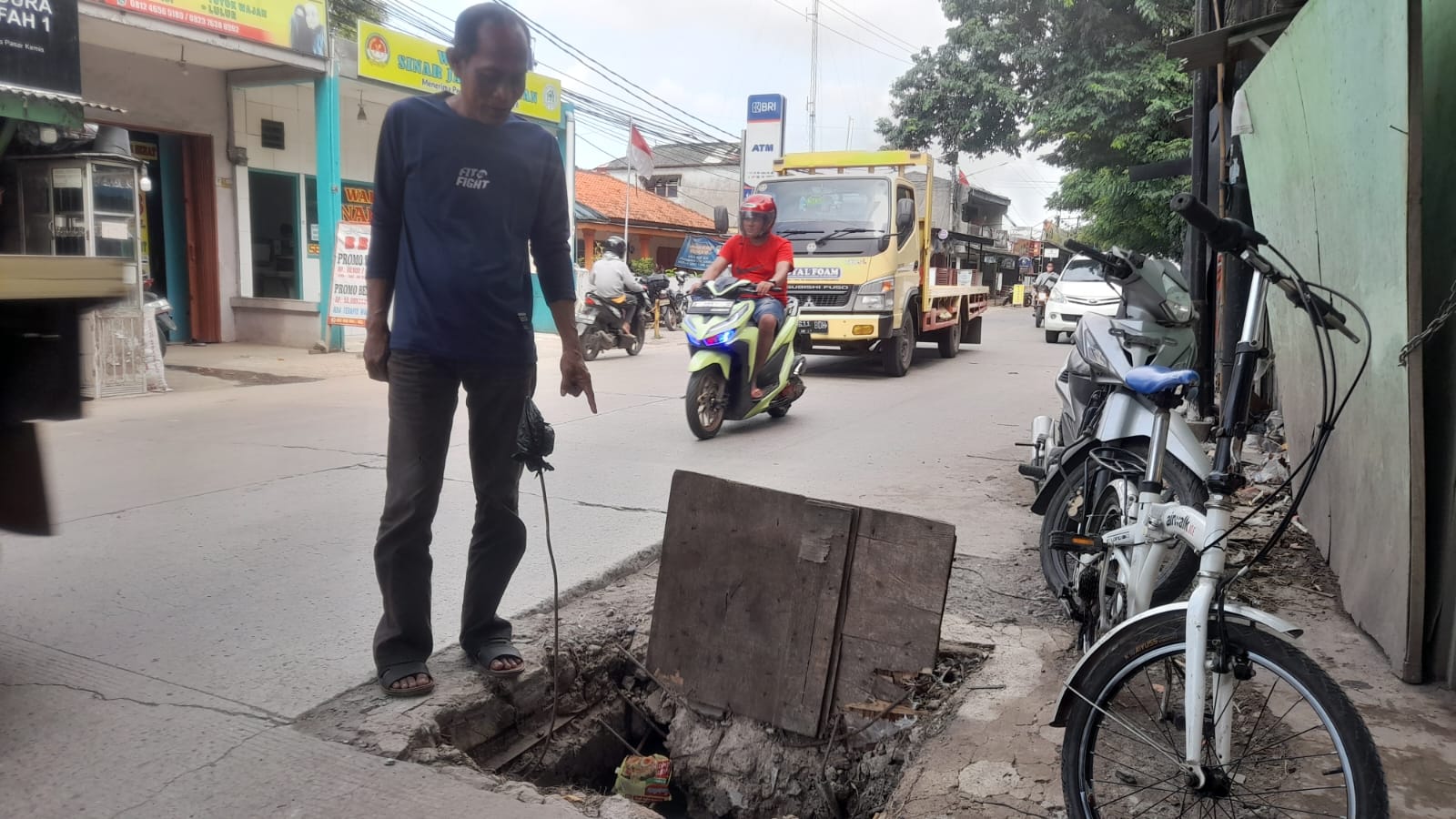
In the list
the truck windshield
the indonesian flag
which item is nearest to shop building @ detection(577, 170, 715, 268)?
the indonesian flag

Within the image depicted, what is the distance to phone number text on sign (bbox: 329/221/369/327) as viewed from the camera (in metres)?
12.8

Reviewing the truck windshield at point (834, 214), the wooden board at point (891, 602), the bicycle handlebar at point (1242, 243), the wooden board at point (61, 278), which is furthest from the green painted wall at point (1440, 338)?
the truck windshield at point (834, 214)

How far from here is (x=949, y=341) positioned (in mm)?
15062

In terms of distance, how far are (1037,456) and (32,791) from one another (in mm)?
4660

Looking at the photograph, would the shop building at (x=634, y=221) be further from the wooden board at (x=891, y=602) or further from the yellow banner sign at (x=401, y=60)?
the wooden board at (x=891, y=602)

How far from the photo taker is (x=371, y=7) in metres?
22.7

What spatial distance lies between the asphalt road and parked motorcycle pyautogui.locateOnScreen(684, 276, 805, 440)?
0.25 metres

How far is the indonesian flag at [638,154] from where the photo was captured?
21734 mm

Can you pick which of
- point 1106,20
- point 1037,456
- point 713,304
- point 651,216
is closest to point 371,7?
point 651,216

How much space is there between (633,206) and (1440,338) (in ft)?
105

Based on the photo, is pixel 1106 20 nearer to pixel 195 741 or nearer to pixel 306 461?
pixel 306 461

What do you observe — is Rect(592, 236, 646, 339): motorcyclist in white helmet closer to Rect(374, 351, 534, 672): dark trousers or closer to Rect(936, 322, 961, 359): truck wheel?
Rect(936, 322, 961, 359): truck wheel

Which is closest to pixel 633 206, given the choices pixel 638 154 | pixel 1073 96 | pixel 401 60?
pixel 638 154

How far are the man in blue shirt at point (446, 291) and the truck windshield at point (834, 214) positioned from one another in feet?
29.4
